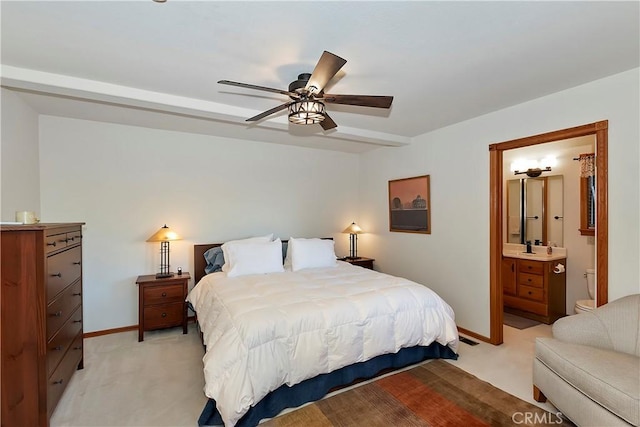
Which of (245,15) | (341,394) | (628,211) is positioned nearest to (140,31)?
(245,15)

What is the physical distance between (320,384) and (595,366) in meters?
1.77

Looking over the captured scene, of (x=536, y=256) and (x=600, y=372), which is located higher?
(x=536, y=256)

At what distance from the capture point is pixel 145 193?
386cm

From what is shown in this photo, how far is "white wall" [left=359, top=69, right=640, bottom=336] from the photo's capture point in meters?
2.41

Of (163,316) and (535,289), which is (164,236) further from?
(535,289)

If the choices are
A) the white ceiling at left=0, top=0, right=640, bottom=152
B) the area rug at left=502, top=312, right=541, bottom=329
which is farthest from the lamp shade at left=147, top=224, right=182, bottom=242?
the area rug at left=502, top=312, right=541, bottom=329

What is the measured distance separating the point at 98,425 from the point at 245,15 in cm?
277

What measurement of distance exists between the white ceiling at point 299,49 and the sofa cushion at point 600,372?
78.9 inches

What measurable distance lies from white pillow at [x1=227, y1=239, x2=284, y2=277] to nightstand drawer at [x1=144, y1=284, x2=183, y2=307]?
727 millimetres

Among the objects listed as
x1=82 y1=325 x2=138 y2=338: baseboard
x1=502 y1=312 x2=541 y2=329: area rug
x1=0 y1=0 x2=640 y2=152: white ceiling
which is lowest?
x1=502 y1=312 x2=541 y2=329: area rug

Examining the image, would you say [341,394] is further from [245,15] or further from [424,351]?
[245,15]

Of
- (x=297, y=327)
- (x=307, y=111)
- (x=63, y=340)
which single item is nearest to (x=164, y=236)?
(x=63, y=340)

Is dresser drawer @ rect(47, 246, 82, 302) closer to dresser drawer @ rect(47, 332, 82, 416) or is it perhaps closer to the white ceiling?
dresser drawer @ rect(47, 332, 82, 416)

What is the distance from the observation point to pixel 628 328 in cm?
212
